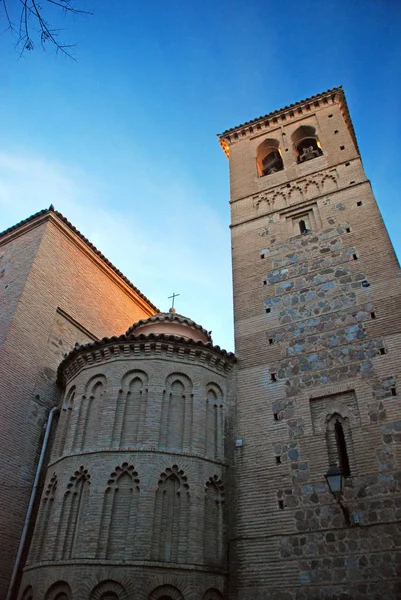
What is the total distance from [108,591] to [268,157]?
1465 cm

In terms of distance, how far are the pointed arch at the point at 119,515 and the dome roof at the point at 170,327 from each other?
14.5 ft

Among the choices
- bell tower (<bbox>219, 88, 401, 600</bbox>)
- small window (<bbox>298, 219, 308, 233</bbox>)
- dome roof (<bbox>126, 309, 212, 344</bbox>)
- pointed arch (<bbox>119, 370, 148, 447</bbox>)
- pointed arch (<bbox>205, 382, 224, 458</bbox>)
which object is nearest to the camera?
bell tower (<bbox>219, 88, 401, 600</bbox>)

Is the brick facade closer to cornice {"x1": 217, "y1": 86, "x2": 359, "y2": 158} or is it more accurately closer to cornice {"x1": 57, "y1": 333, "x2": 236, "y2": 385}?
cornice {"x1": 57, "y1": 333, "x2": 236, "y2": 385}

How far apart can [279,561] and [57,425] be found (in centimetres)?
638

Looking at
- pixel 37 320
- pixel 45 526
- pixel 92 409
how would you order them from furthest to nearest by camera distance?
pixel 37 320, pixel 92 409, pixel 45 526

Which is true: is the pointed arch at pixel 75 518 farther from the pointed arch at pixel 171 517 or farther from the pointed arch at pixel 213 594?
the pointed arch at pixel 213 594

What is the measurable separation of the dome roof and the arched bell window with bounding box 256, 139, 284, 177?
21.5 ft

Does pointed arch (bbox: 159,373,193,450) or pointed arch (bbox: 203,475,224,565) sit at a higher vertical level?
pointed arch (bbox: 159,373,193,450)

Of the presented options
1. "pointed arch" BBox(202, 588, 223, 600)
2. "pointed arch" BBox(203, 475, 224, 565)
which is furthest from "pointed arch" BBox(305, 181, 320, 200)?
"pointed arch" BBox(202, 588, 223, 600)

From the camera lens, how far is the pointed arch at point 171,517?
9.23 metres

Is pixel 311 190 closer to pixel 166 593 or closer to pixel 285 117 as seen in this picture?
pixel 285 117

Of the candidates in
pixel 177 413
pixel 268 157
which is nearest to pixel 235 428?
pixel 177 413

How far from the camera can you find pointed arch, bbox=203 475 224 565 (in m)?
9.52

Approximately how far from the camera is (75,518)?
1000 cm
